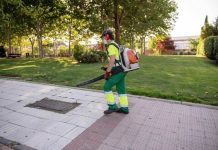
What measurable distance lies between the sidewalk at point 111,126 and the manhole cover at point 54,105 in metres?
0.19

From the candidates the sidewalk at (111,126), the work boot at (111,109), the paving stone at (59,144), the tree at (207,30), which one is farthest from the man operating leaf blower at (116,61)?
the tree at (207,30)

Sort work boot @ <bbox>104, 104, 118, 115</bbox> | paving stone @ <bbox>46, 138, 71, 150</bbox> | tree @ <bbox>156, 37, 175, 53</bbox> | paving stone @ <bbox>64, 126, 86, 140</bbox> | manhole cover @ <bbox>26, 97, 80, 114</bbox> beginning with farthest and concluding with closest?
tree @ <bbox>156, 37, 175, 53</bbox>, manhole cover @ <bbox>26, 97, 80, 114</bbox>, work boot @ <bbox>104, 104, 118, 115</bbox>, paving stone @ <bbox>64, 126, 86, 140</bbox>, paving stone @ <bbox>46, 138, 71, 150</bbox>

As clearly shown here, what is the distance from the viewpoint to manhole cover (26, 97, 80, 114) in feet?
19.2

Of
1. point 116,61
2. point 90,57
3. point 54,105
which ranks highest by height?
point 90,57

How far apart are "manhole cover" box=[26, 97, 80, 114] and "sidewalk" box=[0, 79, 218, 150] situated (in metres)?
0.19

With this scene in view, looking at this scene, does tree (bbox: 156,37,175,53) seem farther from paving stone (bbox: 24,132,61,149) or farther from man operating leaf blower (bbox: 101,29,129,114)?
paving stone (bbox: 24,132,61,149)

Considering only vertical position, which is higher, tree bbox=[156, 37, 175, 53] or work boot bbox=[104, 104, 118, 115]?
tree bbox=[156, 37, 175, 53]

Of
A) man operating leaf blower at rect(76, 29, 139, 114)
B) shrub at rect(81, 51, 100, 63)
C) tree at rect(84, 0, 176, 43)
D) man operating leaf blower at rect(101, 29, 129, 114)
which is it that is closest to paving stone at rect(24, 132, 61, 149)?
man operating leaf blower at rect(101, 29, 129, 114)

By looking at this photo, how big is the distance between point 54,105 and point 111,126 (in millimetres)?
2236

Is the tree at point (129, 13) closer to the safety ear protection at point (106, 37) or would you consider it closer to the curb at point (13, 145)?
the safety ear protection at point (106, 37)

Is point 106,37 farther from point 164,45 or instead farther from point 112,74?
point 164,45

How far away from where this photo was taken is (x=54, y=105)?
6.20m

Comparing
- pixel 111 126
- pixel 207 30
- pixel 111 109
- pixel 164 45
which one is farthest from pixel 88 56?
pixel 164 45

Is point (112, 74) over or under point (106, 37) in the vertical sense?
under
